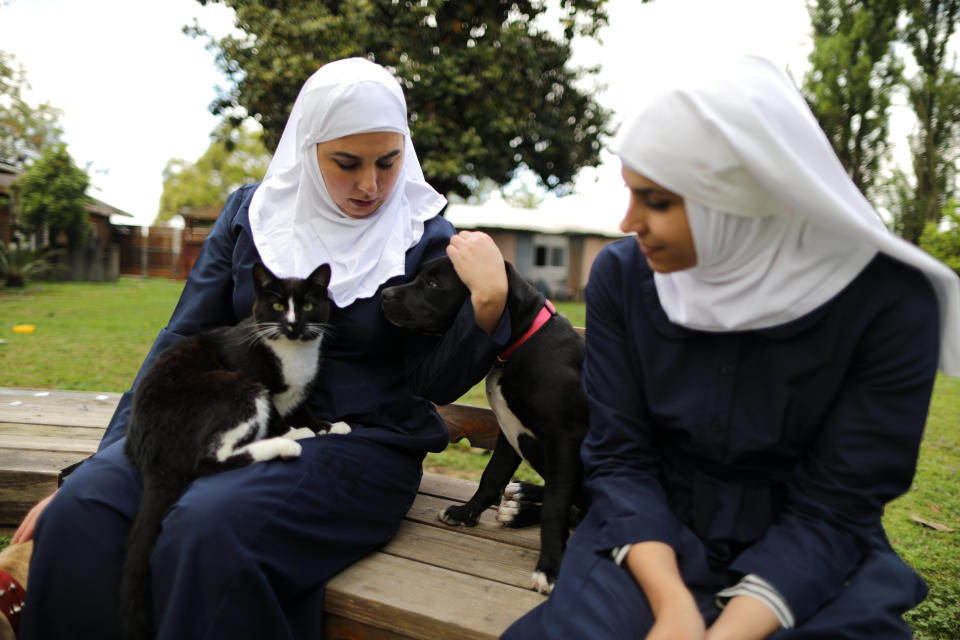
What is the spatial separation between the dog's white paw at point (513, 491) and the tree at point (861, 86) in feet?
80.5

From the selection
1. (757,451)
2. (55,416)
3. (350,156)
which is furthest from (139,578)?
(55,416)

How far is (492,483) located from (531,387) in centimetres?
51

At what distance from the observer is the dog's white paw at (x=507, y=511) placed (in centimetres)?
258

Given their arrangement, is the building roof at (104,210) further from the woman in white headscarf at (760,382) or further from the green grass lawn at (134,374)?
the woman in white headscarf at (760,382)

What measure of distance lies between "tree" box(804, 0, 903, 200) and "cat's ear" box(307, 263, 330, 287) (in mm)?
24902

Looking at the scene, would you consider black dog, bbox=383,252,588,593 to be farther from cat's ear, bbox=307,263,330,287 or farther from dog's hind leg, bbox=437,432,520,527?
cat's ear, bbox=307,263,330,287

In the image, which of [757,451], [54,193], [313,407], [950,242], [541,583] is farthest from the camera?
[54,193]

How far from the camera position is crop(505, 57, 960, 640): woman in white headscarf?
4.84 feet

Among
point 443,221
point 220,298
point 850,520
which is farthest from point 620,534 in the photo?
point 220,298

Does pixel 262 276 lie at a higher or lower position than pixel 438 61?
lower

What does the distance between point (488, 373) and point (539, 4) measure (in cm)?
1415

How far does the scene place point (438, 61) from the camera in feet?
43.3

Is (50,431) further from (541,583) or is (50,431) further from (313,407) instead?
(541,583)

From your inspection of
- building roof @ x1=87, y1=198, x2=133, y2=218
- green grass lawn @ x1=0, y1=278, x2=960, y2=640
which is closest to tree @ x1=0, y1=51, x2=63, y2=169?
building roof @ x1=87, y1=198, x2=133, y2=218
